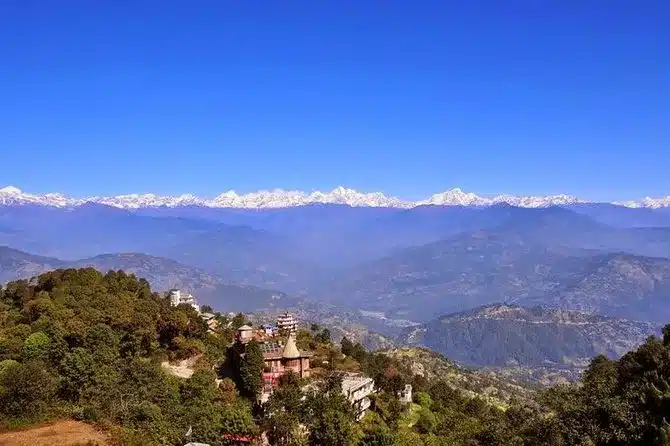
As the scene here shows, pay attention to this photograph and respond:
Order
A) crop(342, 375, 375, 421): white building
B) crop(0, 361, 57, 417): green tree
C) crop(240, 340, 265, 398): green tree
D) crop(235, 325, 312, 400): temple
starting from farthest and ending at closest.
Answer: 1. crop(342, 375, 375, 421): white building
2. crop(235, 325, 312, 400): temple
3. crop(240, 340, 265, 398): green tree
4. crop(0, 361, 57, 417): green tree

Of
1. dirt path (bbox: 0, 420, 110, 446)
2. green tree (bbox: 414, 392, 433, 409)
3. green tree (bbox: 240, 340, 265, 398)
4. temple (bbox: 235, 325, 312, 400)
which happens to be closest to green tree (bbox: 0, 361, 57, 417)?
dirt path (bbox: 0, 420, 110, 446)

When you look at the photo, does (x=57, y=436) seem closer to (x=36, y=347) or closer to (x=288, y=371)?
(x=36, y=347)

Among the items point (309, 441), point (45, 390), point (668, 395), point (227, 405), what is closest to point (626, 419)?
point (668, 395)

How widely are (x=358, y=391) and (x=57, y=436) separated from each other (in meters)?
25.7

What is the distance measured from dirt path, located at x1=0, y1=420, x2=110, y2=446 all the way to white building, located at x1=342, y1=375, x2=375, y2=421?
2046 cm

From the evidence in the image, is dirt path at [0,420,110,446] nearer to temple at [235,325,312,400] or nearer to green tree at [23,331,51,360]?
green tree at [23,331,51,360]

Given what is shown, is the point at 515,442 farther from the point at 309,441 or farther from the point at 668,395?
the point at 309,441

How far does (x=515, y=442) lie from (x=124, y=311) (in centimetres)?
Answer: 3276

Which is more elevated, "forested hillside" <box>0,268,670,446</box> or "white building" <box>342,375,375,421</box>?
"forested hillside" <box>0,268,670,446</box>

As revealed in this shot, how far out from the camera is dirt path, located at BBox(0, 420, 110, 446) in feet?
102

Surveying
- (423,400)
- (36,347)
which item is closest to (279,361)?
(36,347)

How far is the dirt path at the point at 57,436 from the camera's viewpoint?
102ft

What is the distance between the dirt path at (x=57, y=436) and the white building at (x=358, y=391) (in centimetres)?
2046

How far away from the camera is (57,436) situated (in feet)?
106
